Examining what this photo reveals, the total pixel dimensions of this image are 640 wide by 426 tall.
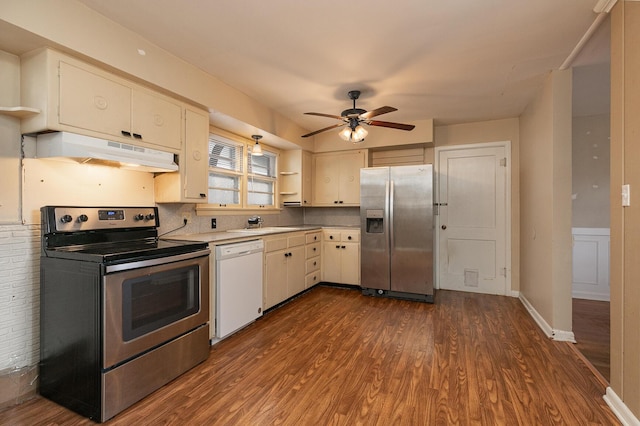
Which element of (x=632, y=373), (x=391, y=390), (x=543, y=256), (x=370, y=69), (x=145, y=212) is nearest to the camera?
(x=632, y=373)

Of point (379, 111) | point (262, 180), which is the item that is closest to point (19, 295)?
point (262, 180)

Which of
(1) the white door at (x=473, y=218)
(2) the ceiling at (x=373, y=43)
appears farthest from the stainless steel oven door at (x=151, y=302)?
(1) the white door at (x=473, y=218)

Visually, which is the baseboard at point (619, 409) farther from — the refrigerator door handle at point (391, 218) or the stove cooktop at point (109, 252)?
the stove cooktop at point (109, 252)

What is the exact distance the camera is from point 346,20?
2.04m

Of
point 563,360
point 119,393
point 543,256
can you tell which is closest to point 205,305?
point 119,393

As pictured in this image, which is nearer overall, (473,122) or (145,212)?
(145,212)

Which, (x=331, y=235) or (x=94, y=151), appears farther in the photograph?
(x=331, y=235)

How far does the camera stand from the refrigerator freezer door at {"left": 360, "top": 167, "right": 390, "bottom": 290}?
4039mm

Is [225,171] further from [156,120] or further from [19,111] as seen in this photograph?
[19,111]

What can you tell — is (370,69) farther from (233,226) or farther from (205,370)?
(205,370)

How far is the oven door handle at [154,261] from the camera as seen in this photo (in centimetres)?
172

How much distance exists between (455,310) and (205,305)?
282 centimetres

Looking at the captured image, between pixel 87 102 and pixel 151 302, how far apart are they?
4.50 ft

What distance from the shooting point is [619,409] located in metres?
1.68
